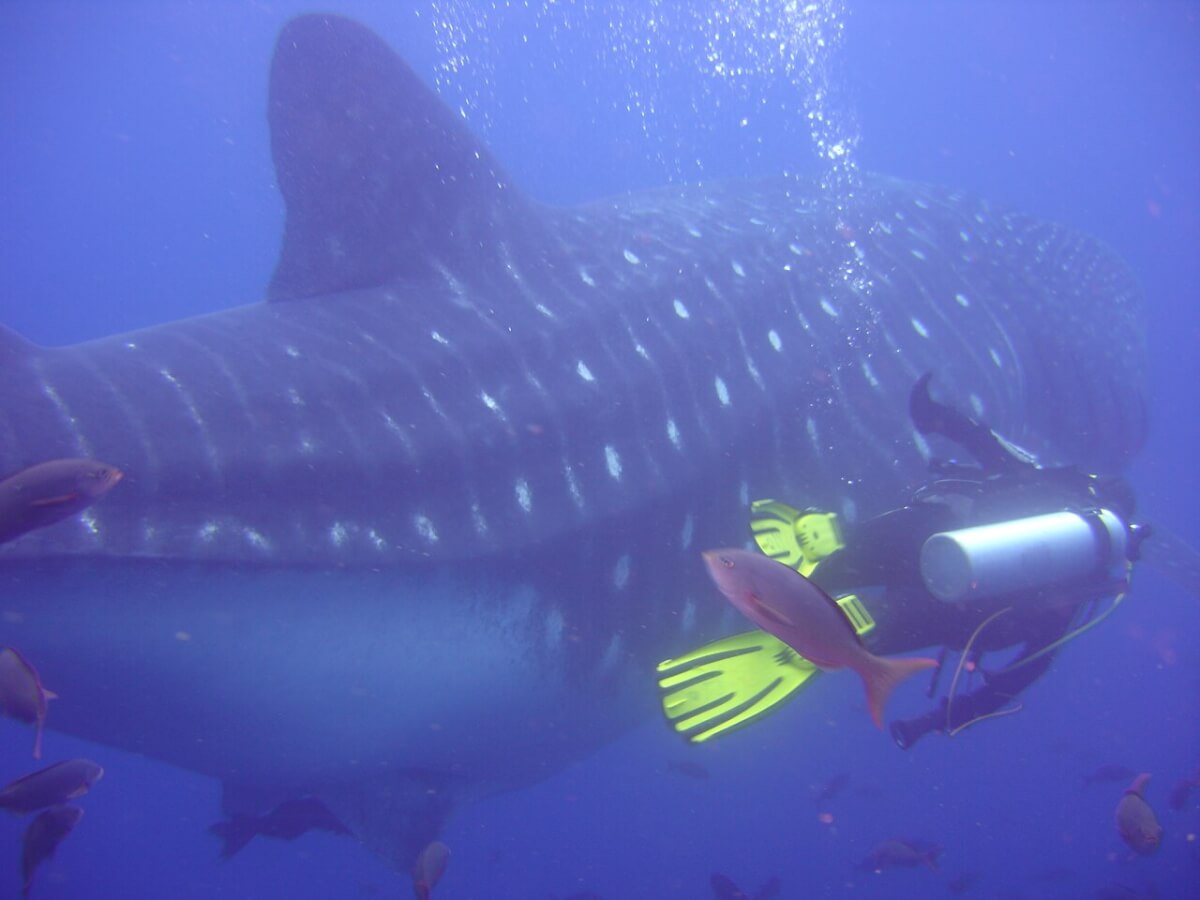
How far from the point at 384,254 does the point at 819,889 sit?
11.4m

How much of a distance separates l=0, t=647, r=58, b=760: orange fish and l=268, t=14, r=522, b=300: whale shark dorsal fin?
216 centimetres

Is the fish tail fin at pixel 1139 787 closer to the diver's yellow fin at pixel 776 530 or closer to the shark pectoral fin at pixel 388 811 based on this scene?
the diver's yellow fin at pixel 776 530

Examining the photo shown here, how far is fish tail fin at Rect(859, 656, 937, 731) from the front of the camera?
2176 millimetres

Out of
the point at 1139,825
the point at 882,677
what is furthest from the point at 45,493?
the point at 1139,825

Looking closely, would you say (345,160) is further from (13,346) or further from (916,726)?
(916,726)

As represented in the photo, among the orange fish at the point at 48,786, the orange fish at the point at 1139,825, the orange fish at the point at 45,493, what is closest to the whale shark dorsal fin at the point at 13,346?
the orange fish at the point at 45,493

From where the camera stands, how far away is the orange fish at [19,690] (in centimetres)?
246

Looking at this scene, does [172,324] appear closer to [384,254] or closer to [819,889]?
[384,254]

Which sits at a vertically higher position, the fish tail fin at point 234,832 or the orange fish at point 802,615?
the orange fish at point 802,615

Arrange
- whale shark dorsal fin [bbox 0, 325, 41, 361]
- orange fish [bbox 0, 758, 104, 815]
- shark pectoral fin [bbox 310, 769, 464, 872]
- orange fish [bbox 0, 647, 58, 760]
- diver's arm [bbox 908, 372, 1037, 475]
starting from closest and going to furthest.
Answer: orange fish [bbox 0, 647, 58, 760], whale shark dorsal fin [bbox 0, 325, 41, 361], orange fish [bbox 0, 758, 104, 815], shark pectoral fin [bbox 310, 769, 464, 872], diver's arm [bbox 908, 372, 1037, 475]

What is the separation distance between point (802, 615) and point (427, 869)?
2813mm

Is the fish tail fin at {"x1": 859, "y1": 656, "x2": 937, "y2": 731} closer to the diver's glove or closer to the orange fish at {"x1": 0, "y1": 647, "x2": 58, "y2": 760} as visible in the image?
the diver's glove

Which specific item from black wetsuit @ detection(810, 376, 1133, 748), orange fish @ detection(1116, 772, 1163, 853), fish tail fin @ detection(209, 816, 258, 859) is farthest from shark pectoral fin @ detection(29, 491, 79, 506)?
orange fish @ detection(1116, 772, 1163, 853)

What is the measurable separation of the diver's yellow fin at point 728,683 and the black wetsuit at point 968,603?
530mm
